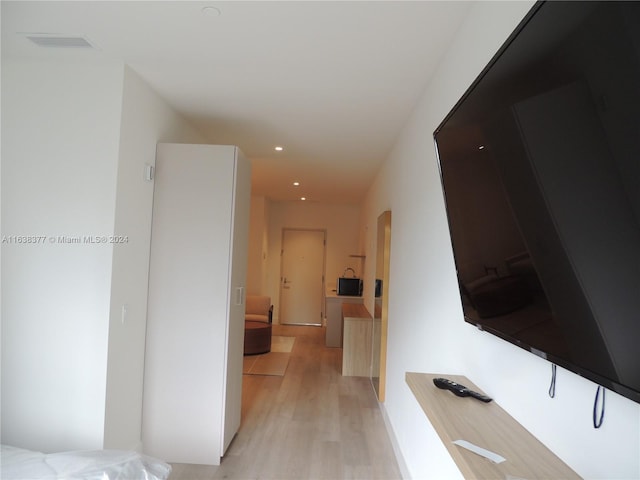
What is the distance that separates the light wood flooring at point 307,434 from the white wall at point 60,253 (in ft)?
2.88

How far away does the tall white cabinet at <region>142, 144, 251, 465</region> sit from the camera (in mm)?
2621

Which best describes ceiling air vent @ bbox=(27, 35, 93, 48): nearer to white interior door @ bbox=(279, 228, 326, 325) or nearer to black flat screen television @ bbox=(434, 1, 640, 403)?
black flat screen television @ bbox=(434, 1, 640, 403)

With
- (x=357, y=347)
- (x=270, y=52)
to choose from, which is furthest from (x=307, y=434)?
(x=270, y=52)

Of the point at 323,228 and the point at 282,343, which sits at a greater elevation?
the point at 323,228

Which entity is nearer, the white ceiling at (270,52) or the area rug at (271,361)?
the white ceiling at (270,52)

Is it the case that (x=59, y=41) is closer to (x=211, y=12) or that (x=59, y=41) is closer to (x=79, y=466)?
(x=211, y=12)

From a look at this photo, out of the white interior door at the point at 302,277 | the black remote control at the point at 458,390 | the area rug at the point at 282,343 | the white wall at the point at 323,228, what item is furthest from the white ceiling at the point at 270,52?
the white interior door at the point at 302,277

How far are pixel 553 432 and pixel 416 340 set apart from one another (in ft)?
4.69

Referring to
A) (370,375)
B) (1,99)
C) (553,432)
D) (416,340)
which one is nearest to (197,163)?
(1,99)

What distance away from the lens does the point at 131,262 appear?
2.40 meters

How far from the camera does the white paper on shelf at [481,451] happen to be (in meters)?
0.87

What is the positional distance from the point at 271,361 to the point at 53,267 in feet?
11.1

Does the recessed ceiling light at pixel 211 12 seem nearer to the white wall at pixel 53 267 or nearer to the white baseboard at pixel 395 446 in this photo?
the white wall at pixel 53 267

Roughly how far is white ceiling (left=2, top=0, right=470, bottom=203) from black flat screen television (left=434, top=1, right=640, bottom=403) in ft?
3.18
